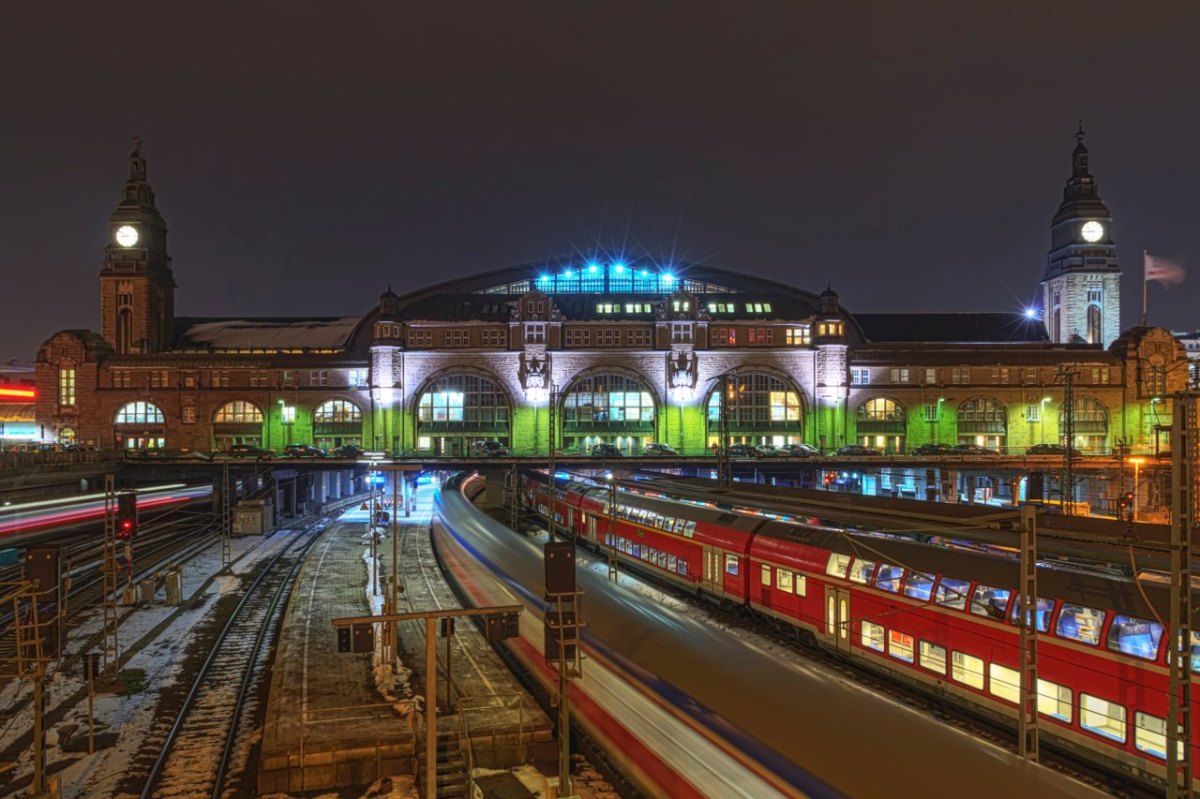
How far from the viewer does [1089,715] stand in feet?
48.1

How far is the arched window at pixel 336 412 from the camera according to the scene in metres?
79.5

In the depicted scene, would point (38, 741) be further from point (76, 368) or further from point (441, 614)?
point (76, 368)

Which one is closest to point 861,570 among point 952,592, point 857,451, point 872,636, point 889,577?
point 889,577

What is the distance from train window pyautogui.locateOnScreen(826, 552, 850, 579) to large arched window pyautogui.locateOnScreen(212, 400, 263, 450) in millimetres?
69156

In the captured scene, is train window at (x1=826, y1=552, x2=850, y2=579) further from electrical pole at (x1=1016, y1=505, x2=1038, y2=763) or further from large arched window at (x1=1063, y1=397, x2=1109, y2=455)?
large arched window at (x1=1063, y1=397, x2=1109, y2=455)

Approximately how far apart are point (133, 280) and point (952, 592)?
309ft

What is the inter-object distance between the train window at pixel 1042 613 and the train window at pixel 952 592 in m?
1.26

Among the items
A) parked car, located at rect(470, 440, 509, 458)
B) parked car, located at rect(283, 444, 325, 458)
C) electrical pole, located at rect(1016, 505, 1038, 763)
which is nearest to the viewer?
electrical pole, located at rect(1016, 505, 1038, 763)

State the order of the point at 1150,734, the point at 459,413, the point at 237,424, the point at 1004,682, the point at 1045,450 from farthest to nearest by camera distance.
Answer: the point at 237,424 → the point at 459,413 → the point at 1045,450 → the point at 1004,682 → the point at 1150,734

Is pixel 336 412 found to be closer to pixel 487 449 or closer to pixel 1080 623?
pixel 487 449

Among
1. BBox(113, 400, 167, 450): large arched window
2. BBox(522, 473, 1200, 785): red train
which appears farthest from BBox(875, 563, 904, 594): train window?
BBox(113, 400, 167, 450): large arched window

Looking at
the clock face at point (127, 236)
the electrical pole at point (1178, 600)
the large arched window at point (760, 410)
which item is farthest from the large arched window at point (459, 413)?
the electrical pole at point (1178, 600)

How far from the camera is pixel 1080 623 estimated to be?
48.8 feet

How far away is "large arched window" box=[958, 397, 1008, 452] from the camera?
78.2 meters
